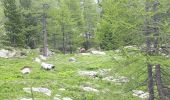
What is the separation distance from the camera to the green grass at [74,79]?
2156 centimetres

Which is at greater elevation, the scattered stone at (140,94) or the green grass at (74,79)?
the green grass at (74,79)

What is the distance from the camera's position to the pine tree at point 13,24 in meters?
54.2

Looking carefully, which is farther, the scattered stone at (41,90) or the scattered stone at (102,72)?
the scattered stone at (102,72)

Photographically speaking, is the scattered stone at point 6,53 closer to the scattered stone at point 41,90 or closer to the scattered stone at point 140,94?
the scattered stone at point 41,90

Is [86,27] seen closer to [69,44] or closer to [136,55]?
[69,44]

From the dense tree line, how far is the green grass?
141cm

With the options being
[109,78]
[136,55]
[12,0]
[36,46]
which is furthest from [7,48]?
[136,55]

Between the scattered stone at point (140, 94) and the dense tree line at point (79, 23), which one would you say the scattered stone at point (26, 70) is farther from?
the scattered stone at point (140, 94)

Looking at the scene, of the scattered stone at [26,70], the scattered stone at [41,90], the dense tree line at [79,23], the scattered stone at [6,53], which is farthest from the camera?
the scattered stone at [6,53]

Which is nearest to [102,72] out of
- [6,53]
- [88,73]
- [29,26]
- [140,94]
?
[88,73]

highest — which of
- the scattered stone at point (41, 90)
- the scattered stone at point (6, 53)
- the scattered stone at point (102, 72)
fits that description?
the scattered stone at point (41, 90)

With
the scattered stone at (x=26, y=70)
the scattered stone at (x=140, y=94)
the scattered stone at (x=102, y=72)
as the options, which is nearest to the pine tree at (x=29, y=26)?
the scattered stone at (x=26, y=70)

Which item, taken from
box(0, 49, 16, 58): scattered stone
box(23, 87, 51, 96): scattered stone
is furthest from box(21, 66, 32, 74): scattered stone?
box(0, 49, 16, 58): scattered stone

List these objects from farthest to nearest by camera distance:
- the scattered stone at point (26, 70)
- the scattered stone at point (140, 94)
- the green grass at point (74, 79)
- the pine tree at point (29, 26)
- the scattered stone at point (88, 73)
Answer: the pine tree at point (29, 26), the scattered stone at point (26, 70), the scattered stone at point (88, 73), the scattered stone at point (140, 94), the green grass at point (74, 79)
